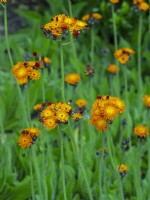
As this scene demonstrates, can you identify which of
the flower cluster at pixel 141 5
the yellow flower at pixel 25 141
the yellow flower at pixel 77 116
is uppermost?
the flower cluster at pixel 141 5

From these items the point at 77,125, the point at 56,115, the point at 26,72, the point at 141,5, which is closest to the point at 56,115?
the point at 56,115

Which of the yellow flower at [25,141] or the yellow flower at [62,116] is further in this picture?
the yellow flower at [25,141]

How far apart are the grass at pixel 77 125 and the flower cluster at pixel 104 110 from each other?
0.26ft

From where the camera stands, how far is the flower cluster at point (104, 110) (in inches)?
79.3

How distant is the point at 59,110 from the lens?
2107 millimetres

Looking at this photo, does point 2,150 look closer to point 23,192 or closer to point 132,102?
point 23,192

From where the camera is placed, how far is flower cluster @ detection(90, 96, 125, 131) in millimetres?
2014

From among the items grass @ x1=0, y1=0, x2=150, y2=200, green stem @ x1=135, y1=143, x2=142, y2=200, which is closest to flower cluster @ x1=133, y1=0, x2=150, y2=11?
grass @ x1=0, y1=0, x2=150, y2=200

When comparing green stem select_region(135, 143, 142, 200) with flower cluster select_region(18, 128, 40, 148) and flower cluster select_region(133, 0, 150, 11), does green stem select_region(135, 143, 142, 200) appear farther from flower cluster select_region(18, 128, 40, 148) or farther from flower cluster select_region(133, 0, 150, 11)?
flower cluster select_region(133, 0, 150, 11)

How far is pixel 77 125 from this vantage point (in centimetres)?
356

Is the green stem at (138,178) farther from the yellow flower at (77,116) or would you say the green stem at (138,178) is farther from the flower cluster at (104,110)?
the flower cluster at (104,110)

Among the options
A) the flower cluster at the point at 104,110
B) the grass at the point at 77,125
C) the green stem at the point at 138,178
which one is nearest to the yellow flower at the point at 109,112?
the flower cluster at the point at 104,110

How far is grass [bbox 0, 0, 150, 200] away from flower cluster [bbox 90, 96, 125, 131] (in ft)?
0.26

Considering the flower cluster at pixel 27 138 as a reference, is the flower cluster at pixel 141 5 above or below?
above
